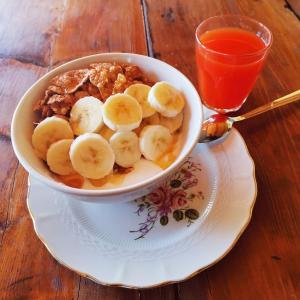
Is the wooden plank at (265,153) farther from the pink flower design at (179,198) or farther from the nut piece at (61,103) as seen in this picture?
the nut piece at (61,103)

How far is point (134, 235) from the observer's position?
0.64 metres

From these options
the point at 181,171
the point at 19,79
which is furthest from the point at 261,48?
the point at 19,79

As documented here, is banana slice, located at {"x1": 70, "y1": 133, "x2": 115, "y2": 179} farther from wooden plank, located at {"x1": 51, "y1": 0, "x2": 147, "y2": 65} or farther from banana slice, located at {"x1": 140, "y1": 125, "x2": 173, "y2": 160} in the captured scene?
wooden plank, located at {"x1": 51, "y1": 0, "x2": 147, "y2": 65}

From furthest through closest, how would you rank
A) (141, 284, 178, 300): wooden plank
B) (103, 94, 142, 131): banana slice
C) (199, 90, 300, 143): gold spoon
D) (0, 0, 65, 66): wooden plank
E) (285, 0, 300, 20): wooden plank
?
(285, 0, 300, 20): wooden plank < (0, 0, 65, 66): wooden plank < (199, 90, 300, 143): gold spoon < (103, 94, 142, 131): banana slice < (141, 284, 178, 300): wooden plank

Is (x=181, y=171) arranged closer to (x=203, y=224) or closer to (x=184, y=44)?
(x=203, y=224)

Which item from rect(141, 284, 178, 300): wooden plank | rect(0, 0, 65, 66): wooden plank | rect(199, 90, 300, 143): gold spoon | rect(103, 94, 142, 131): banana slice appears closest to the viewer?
rect(141, 284, 178, 300): wooden plank

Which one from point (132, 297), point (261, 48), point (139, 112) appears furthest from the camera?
point (261, 48)

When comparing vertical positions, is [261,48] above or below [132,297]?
above

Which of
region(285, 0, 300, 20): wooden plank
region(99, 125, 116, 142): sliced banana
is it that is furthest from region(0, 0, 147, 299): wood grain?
region(285, 0, 300, 20): wooden plank

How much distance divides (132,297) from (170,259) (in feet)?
0.29

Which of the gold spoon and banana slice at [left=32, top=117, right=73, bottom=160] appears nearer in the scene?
banana slice at [left=32, top=117, right=73, bottom=160]

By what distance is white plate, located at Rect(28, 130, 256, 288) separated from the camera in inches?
23.0

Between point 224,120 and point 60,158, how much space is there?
0.39 metres

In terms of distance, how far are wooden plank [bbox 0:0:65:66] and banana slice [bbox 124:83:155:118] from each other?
0.41 m
